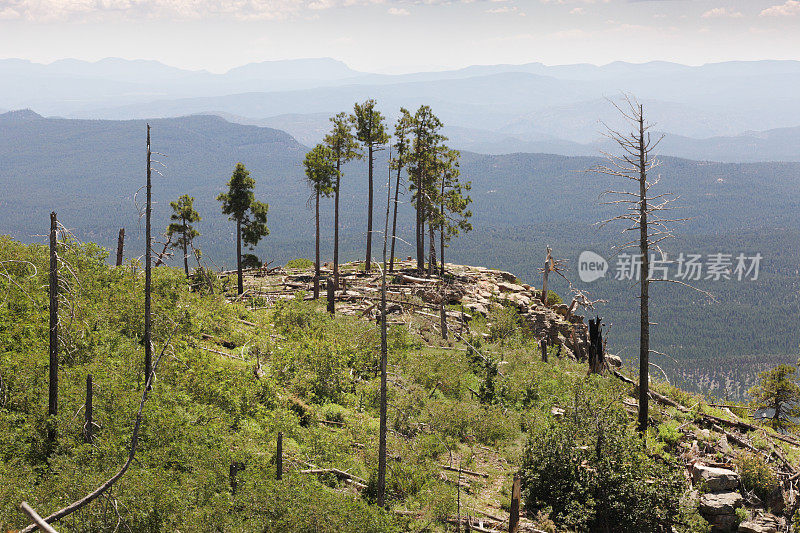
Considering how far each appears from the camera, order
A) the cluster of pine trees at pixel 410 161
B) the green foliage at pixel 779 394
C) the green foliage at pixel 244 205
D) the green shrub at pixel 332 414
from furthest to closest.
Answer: the cluster of pine trees at pixel 410 161, the green foliage at pixel 244 205, the green foliage at pixel 779 394, the green shrub at pixel 332 414

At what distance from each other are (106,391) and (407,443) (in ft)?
36.5

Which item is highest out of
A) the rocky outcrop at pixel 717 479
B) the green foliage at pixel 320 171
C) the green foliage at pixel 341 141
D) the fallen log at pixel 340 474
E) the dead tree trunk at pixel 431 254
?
the green foliage at pixel 341 141

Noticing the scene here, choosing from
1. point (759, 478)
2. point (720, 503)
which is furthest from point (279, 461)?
point (759, 478)

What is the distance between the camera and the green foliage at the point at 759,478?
77.3ft

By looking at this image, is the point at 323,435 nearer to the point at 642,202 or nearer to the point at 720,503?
the point at 720,503

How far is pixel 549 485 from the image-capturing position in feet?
73.4

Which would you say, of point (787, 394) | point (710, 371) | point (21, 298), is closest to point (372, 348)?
point (21, 298)

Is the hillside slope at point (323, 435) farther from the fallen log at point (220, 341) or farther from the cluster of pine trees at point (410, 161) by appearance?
the cluster of pine trees at point (410, 161)

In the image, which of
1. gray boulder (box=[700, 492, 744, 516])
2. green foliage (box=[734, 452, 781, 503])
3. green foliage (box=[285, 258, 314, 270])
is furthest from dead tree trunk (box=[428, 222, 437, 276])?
gray boulder (box=[700, 492, 744, 516])

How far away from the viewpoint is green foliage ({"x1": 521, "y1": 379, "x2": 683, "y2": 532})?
2134 cm

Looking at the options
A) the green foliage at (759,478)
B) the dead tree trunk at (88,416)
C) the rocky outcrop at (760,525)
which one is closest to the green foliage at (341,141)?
the dead tree trunk at (88,416)

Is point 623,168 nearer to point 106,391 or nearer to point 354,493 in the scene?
point 354,493

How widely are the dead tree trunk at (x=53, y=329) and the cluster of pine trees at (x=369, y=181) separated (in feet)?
80.6

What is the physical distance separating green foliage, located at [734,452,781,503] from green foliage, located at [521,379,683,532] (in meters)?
3.11
